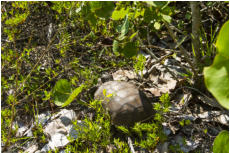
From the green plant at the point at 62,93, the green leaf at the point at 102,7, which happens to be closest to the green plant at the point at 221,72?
the green leaf at the point at 102,7

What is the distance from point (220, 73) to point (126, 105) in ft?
4.95

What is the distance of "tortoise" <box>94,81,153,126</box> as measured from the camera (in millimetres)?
2084

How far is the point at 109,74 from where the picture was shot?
2.67 meters

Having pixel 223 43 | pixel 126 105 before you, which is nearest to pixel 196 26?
pixel 126 105

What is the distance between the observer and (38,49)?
116 inches

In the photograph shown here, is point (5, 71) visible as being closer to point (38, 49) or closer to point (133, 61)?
A: point (38, 49)

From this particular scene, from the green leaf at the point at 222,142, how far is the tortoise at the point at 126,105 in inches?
41.9

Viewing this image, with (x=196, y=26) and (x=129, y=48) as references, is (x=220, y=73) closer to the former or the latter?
(x=129, y=48)

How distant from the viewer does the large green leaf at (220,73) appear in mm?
637

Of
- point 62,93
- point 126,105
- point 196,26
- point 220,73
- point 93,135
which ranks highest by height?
point 196,26

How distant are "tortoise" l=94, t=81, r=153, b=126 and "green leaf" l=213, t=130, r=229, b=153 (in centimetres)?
107

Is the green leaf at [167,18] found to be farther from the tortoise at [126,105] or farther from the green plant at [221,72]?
the green plant at [221,72]

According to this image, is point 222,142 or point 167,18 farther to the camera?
point 167,18

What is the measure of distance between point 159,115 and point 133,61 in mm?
849
